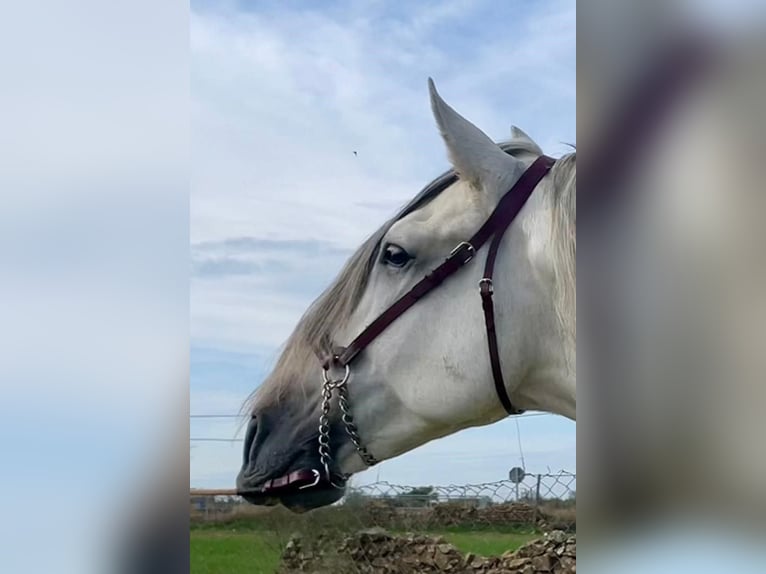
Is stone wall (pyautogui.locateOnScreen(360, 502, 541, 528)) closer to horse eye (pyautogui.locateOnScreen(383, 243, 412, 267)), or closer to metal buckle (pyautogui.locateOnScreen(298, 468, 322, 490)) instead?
metal buckle (pyautogui.locateOnScreen(298, 468, 322, 490))

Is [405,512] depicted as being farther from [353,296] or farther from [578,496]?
[578,496]

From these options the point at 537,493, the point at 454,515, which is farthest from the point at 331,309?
the point at 454,515

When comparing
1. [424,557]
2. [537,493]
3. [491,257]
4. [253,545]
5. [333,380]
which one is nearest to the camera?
[491,257]

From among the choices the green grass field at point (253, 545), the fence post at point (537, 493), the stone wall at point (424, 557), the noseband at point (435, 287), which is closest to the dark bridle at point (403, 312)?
the noseband at point (435, 287)

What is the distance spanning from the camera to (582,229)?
0.30m

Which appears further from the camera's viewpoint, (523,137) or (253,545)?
(253,545)

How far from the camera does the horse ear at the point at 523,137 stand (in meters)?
0.94

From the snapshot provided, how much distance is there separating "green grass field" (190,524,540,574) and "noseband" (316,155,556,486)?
0.57 ft

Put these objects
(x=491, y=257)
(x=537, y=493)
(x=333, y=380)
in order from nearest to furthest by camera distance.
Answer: (x=491, y=257), (x=333, y=380), (x=537, y=493)

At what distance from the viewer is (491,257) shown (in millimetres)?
818

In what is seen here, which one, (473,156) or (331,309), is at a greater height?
(473,156)

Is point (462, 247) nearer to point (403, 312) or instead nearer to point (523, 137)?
point (403, 312)

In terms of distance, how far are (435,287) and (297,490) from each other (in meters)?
0.36

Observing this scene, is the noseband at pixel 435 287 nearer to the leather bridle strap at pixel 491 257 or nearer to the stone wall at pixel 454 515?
the leather bridle strap at pixel 491 257
